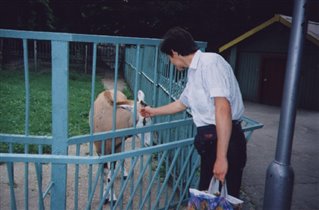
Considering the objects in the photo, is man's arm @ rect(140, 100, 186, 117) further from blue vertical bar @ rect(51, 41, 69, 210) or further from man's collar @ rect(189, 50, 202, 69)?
blue vertical bar @ rect(51, 41, 69, 210)

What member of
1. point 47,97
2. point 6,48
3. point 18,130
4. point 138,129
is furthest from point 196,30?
point 138,129

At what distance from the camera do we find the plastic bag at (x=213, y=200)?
8.07ft

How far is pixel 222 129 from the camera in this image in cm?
246

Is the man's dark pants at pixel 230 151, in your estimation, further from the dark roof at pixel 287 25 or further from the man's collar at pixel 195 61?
the dark roof at pixel 287 25

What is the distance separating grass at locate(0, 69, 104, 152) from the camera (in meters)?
7.52

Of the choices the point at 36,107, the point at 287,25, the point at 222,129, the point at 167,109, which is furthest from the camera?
the point at 287,25

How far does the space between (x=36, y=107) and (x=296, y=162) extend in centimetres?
668

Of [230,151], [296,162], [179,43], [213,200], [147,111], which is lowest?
[296,162]

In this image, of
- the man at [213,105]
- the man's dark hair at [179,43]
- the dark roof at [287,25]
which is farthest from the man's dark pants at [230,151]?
the dark roof at [287,25]

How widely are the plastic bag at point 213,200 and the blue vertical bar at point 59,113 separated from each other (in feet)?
3.18

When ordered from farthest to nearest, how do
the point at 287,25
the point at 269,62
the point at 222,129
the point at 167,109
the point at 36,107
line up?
the point at 269,62 → the point at 287,25 → the point at 36,107 → the point at 167,109 → the point at 222,129

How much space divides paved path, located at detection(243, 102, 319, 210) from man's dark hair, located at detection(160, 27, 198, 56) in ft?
8.77

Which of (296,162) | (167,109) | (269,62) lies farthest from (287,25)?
(167,109)

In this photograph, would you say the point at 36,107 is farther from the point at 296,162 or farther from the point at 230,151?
the point at 230,151
